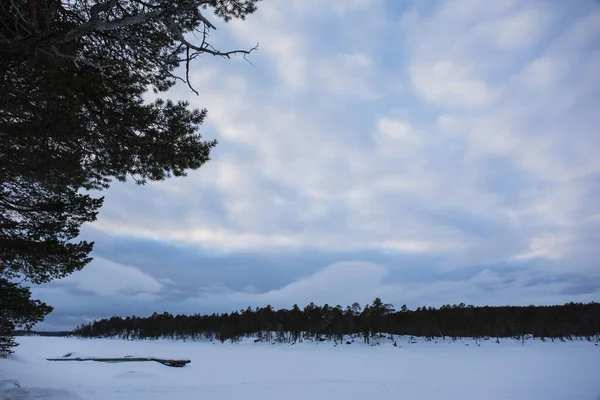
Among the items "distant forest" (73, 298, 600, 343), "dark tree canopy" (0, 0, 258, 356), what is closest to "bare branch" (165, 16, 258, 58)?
"dark tree canopy" (0, 0, 258, 356)

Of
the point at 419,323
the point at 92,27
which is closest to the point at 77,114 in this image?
the point at 92,27

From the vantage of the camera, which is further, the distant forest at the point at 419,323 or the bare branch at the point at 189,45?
the distant forest at the point at 419,323

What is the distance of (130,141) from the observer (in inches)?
320

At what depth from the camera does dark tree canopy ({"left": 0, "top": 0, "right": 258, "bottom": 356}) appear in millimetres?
5684

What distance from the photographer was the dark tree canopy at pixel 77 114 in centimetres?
568

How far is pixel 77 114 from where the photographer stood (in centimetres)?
726

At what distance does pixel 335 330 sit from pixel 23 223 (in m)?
106

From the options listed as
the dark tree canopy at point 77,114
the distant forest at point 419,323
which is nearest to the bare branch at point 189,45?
the dark tree canopy at point 77,114

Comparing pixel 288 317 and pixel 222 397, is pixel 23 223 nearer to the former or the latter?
pixel 222 397

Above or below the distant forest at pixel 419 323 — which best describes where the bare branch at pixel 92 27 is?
above

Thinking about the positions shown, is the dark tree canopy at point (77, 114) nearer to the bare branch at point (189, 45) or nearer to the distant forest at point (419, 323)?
the bare branch at point (189, 45)

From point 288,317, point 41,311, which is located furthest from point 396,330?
point 41,311

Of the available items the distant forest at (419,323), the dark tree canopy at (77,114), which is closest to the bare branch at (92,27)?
the dark tree canopy at (77,114)

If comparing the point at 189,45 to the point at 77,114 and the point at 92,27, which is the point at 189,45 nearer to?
the point at 92,27
